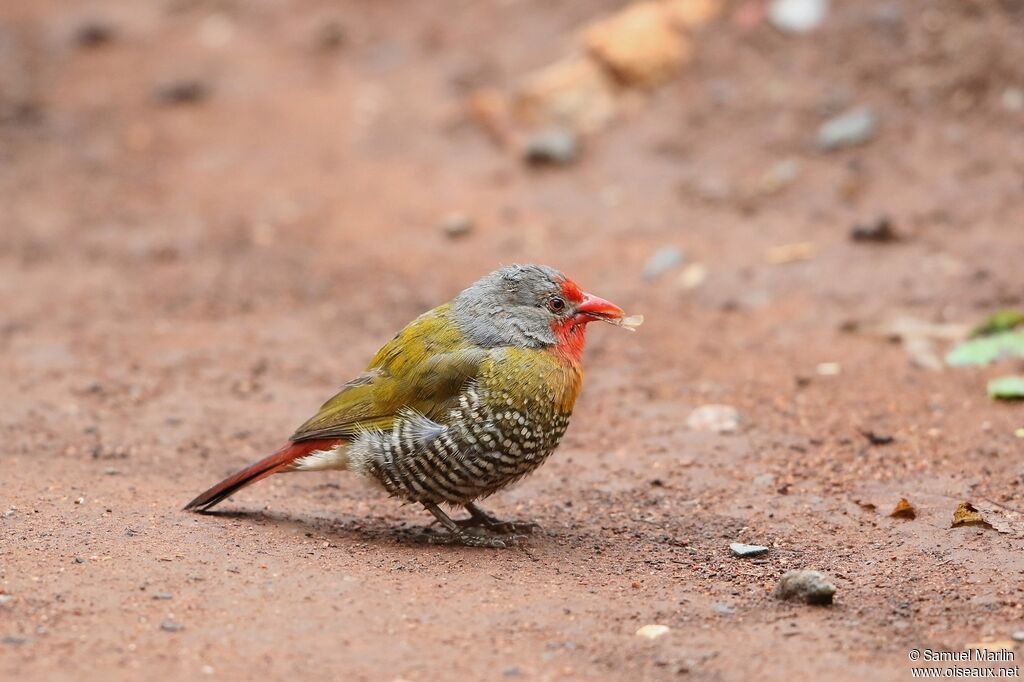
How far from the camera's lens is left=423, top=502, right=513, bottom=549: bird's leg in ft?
15.0

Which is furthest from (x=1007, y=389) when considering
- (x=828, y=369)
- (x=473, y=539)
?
(x=473, y=539)

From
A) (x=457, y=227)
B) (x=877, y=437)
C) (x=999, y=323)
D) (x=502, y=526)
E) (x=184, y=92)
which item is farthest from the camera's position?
(x=184, y=92)

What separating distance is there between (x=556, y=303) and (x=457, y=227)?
3668 mm

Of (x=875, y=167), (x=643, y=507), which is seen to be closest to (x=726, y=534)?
(x=643, y=507)

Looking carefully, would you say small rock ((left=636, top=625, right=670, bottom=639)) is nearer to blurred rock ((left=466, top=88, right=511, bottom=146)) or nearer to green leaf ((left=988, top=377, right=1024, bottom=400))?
green leaf ((left=988, top=377, right=1024, bottom=400))

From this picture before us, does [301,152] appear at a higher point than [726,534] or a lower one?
higher

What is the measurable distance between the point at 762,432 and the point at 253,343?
3.02m

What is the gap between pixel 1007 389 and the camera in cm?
545

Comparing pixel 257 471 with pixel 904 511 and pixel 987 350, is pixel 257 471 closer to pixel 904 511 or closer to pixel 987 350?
pixel 904 511

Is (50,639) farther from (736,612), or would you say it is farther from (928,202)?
(928,202)

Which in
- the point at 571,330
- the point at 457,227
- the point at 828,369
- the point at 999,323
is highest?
the point at 457,227

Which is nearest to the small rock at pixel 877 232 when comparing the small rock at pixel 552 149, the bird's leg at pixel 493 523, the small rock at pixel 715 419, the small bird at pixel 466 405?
the small rock at pixel 715 419

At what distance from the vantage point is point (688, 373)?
6.38 meters

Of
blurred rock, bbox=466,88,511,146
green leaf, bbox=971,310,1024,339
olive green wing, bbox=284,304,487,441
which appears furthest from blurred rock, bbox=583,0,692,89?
olive green wing, bbox=284,304,487,441
